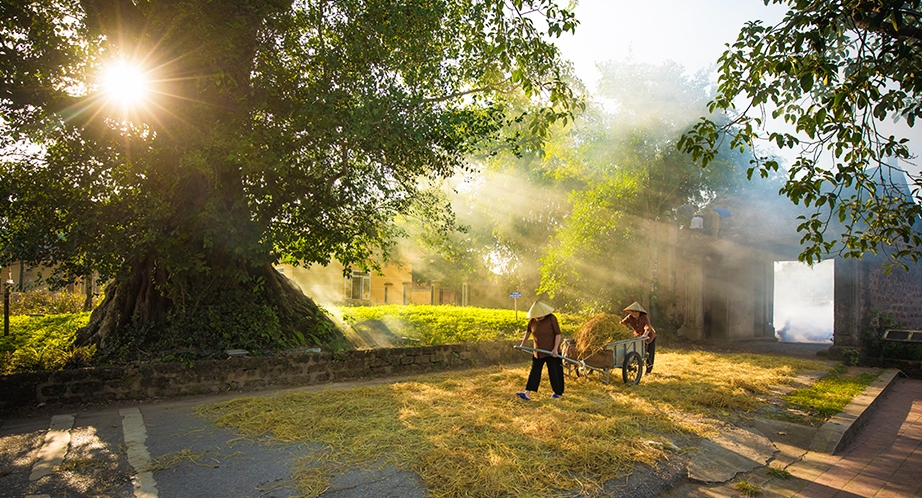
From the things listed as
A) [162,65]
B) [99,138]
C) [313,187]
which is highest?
[162,65]

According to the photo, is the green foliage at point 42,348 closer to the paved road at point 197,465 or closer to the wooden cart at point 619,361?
the paved road at point 197,465

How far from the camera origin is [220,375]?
349 inches

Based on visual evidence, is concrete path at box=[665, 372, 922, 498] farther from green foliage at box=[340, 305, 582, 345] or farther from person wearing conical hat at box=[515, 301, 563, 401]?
green foliage at box=[340, 305, 582, 345]

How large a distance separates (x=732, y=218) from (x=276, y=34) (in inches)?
697

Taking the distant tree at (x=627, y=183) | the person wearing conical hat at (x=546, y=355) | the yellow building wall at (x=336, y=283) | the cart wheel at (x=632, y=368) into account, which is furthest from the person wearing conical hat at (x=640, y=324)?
the yellow building wall at (x=336, y=283)

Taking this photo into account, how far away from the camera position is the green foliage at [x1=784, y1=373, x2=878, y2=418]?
8.06 m

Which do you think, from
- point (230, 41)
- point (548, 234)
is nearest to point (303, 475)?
point (230, 41)

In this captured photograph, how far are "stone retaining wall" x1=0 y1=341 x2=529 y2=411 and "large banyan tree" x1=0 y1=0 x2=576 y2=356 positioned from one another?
869mm

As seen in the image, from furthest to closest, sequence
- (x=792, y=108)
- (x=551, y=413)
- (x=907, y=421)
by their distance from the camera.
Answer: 1. (x=907, y=421)
2. (x=551, y=413)
3. (x=792, y=108)

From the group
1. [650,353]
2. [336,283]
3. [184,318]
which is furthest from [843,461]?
[336,283]

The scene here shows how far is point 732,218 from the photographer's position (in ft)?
→ 65.6

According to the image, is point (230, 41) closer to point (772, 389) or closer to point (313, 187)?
point (313, 187)

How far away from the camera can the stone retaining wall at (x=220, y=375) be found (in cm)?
746

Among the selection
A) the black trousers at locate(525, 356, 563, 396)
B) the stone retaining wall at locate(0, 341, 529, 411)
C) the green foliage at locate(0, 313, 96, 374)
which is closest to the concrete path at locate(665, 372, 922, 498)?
the black trousers at locate(525, 356, 563, 396)
